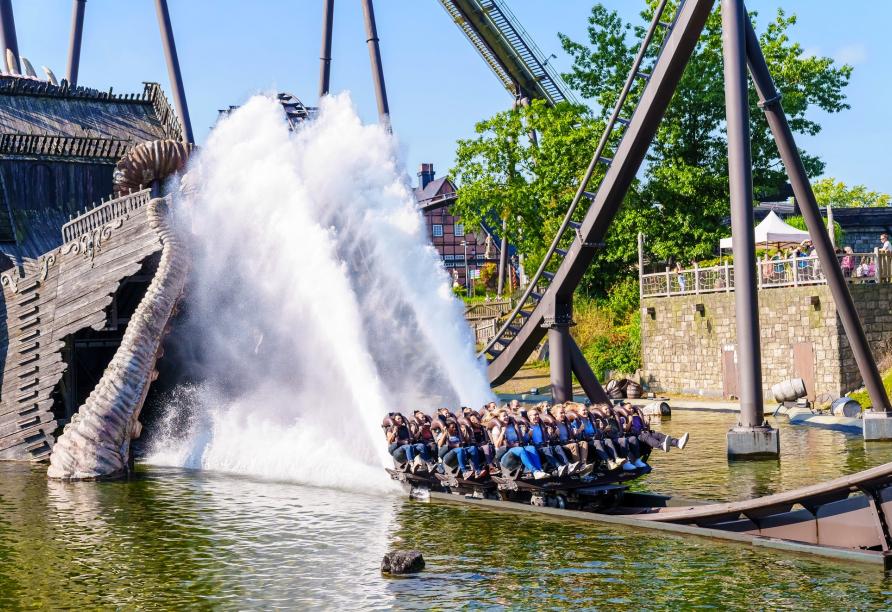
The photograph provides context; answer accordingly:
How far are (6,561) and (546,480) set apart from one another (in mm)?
8113

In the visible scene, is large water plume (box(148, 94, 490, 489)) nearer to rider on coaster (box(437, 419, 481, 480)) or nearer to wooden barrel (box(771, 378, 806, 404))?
rider on coaster (box(437, 419, 481, 480))

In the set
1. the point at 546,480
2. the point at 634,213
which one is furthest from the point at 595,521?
the point at 634,213

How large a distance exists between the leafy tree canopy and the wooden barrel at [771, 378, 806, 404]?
12.7 meters

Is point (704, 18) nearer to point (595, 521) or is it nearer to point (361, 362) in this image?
point (361, 362)

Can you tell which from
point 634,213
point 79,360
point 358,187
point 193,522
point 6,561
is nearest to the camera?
point 6,561

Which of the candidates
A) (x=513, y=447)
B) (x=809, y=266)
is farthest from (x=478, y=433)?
(x=809, y=266)

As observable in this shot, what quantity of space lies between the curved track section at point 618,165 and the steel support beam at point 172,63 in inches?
839

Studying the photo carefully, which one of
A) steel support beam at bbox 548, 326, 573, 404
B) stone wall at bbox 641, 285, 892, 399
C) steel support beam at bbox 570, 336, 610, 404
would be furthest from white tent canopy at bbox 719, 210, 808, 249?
steel support beam at bbox 548, 326, 573, 404

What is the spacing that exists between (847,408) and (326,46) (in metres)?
26.0

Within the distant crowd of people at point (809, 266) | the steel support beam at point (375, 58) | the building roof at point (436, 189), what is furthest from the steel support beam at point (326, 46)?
the building roof at point (436, 189)

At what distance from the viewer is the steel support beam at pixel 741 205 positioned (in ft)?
73.5

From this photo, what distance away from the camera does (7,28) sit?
154ft

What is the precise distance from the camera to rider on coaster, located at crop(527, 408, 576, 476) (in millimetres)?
A: 17719

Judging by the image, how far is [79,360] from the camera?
109 ft
